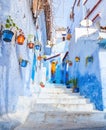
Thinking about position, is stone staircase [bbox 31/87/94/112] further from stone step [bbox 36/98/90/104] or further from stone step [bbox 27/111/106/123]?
stone step [bbox 27/111/106/123]

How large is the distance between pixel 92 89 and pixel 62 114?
2.18 meters

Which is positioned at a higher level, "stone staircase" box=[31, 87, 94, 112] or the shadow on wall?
the shadow on wall

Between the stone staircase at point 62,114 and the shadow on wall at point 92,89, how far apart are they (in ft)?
0.85

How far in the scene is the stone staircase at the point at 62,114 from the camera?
18.7ft

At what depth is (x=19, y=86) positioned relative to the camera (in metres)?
6.59

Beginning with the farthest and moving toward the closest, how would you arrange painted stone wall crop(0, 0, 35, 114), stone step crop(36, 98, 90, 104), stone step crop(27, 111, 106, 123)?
1. stone step crop(36, 98, 90, 104)
2. stone step crop(27, 111, 106, 123)
3. painted stone wall crop(0, 0, 35, 114)

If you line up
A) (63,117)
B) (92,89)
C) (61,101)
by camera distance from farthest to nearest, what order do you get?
(92,89)
(61,101)
(63,117)

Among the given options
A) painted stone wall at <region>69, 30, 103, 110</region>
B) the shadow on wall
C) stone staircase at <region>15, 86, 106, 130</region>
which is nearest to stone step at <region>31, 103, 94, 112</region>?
stone staircase at <region>15, 86, 106, 130</region>

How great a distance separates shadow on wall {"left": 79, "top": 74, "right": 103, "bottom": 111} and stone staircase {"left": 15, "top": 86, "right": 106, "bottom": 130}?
26 centimetres

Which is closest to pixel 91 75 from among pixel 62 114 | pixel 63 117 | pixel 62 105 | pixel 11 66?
pixel 62 105

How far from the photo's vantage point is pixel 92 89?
8289 mm

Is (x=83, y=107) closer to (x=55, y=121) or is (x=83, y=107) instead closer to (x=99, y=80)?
(x=99, y=80)

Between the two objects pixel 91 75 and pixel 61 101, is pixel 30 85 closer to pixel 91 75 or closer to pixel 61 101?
pixel 61 101

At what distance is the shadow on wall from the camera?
7513mm
